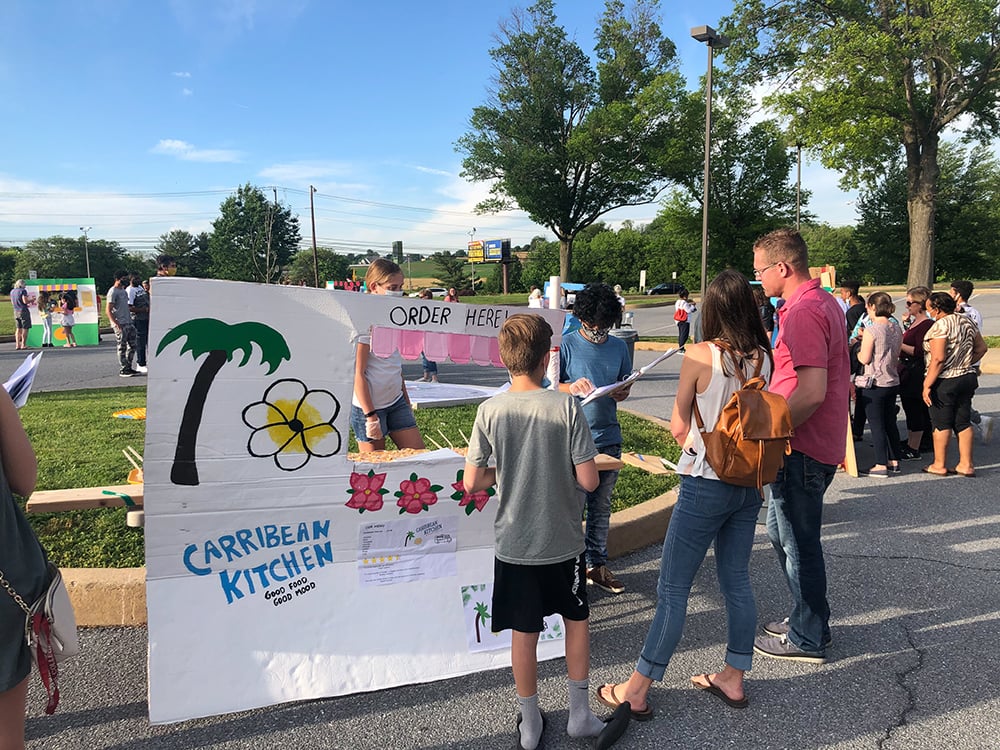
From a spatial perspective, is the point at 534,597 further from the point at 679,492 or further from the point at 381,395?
the point at 381,395

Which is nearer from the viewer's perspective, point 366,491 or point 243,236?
point 366,491

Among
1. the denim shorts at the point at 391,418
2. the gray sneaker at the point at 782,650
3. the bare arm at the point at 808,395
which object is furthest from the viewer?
the denim shorts at the point at 391,418

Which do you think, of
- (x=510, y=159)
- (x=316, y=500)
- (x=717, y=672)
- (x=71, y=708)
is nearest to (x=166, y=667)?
(x=71, y=708)

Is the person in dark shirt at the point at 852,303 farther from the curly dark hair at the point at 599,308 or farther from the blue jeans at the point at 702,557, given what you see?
the blue jeans at the point at 702,557

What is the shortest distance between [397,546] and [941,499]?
15.4 ft

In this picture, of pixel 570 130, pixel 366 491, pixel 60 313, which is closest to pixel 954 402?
pixel 366 491

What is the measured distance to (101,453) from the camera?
6.09 m

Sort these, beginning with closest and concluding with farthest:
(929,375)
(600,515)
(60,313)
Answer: (600,515) < (929,375) < (60,313)

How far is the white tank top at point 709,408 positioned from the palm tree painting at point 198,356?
1.82 meters

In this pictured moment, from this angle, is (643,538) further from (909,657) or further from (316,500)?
(316,500)

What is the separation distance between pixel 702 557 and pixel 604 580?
4.22 ft

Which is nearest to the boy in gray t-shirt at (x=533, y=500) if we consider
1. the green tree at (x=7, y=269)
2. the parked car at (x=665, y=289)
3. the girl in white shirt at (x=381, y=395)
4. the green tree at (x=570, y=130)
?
the girl in white shirt at (x=381, y=395)

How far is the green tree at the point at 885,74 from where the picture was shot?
17.6m

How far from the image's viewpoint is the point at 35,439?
6.70 metres
